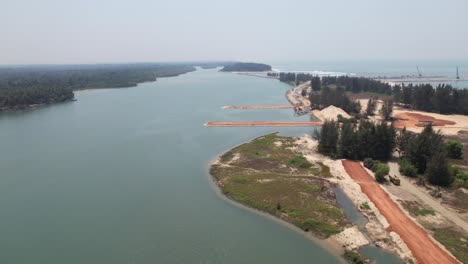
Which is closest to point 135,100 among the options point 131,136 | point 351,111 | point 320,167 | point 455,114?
point 131,136

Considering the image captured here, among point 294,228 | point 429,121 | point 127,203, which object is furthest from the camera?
point 429,121

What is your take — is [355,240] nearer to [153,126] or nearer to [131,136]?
[131,136]

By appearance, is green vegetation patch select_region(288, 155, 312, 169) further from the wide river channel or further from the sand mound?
the sand mound

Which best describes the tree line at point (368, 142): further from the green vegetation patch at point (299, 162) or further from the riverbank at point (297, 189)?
the green vegetation patch at point (299, 162)

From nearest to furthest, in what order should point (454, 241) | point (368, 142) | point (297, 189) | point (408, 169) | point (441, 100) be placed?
point (454, 241), point (297, 189), point (408, 169), point (368, 142), point (441, 100)

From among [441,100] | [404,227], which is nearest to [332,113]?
[441,100]

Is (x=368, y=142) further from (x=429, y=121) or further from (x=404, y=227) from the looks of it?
(x=429, y=121)

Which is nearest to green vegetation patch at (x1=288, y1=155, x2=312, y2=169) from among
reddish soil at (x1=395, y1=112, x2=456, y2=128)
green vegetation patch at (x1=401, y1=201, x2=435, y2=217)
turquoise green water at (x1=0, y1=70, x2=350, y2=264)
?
turquoise green water at (x1=0, y1=70, x2=350, y2=264)
